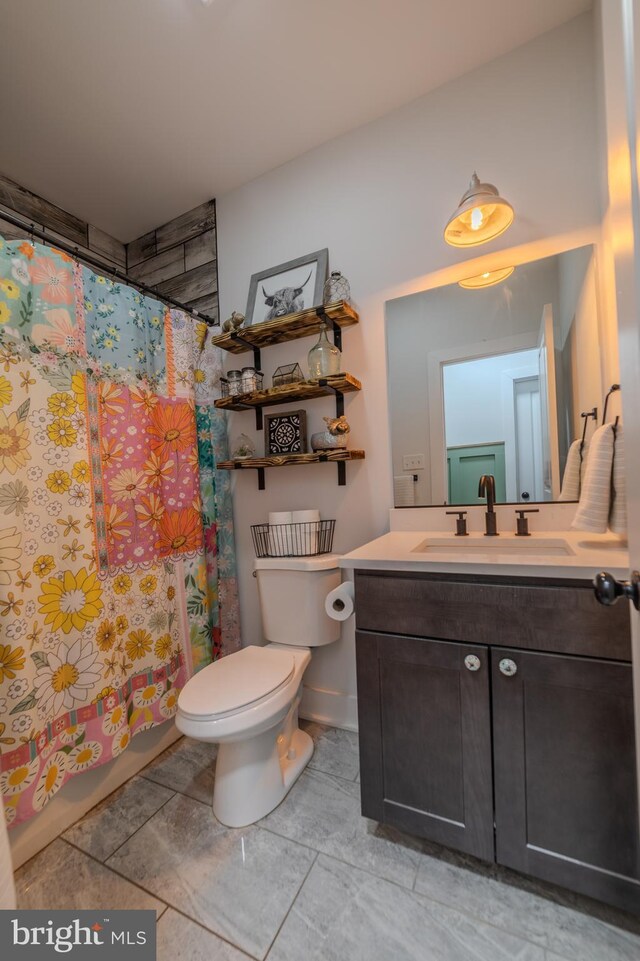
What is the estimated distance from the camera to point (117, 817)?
129 cm

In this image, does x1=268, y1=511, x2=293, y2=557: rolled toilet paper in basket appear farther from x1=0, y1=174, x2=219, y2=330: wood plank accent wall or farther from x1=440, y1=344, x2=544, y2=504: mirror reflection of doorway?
x1=0, y1=174, x2=219, y2=330: wood plank accent wall

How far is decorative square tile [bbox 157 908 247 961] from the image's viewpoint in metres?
0.89

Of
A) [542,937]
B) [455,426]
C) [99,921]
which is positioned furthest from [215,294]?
[542,937]

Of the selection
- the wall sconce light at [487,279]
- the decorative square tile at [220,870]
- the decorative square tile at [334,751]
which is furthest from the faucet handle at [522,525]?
the decorative square tile at [220,870]

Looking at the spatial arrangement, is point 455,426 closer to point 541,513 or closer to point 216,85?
point 541,513

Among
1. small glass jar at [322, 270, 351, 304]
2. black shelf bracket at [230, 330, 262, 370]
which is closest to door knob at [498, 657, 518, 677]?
small glass jar at [322, 270, 351, 304]

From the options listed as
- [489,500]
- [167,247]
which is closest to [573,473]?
[489,500]

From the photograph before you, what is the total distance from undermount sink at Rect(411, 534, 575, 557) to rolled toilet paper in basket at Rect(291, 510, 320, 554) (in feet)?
1.60

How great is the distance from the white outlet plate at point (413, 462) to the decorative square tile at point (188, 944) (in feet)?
4.78

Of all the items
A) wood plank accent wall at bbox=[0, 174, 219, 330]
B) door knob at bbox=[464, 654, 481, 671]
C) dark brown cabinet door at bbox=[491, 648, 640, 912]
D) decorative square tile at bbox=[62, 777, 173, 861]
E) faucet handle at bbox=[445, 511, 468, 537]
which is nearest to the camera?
dark brown cabinet door at bbox=[491, 648, 640, 912]

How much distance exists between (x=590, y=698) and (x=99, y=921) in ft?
4.20

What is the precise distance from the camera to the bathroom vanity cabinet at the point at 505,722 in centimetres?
84

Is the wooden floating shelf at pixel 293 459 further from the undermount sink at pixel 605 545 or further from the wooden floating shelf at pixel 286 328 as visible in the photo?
the undermount sink at pixel 605 545

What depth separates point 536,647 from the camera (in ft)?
2.95
